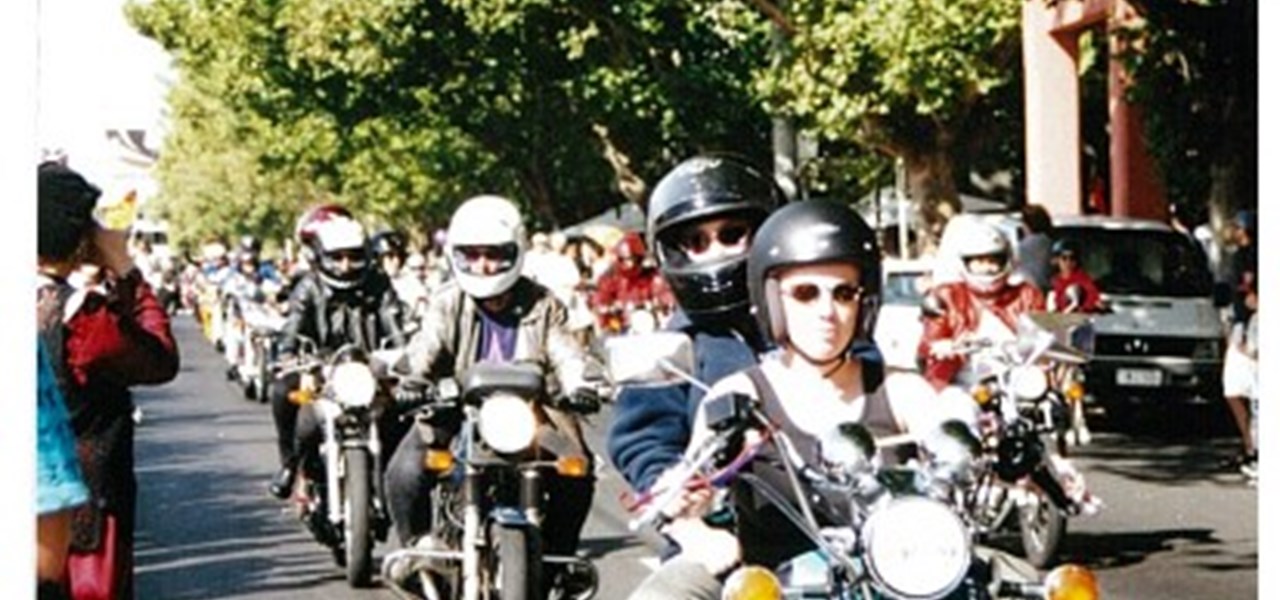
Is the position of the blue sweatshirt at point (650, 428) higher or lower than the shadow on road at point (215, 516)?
higher

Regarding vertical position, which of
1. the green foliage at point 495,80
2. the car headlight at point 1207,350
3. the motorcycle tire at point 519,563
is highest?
the green foliage at point 495,80

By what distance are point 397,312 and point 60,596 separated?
6.45m

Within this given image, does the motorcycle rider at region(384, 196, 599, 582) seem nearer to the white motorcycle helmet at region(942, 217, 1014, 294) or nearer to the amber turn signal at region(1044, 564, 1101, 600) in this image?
the white motorcycle helmet at region(942, 217, 1014, 294)

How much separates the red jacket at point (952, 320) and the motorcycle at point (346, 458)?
2.20 m

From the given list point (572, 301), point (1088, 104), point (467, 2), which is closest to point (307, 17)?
point (467, 2)

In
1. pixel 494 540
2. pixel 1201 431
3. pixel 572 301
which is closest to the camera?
pixel 494 540

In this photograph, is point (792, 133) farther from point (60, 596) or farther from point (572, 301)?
point (60, 596)

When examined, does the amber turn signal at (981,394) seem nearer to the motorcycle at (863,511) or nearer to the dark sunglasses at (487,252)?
the dark sunglasses at (487,252)

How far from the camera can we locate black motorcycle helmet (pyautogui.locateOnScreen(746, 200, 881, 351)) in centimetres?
469

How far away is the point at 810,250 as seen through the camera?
4.68m

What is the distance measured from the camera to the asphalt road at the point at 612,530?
10.6m

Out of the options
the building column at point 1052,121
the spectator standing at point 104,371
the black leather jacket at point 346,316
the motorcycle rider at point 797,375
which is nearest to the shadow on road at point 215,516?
the black leather jacket at point 346,316

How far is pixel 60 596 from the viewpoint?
4.62 metres

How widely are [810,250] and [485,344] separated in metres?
3.94
